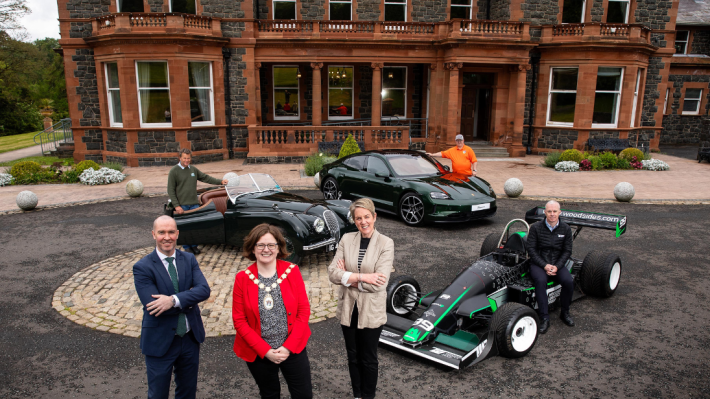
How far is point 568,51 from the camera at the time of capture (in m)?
20.8

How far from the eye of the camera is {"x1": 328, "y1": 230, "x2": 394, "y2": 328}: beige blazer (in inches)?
148

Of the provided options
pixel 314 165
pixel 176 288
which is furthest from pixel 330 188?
pixel 176 288

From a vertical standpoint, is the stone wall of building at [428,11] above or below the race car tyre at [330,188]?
above

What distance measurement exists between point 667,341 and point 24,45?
141ft

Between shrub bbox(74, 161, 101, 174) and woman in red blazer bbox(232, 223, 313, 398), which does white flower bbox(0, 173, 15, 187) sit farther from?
woman in red blazer bbox(232, 223, 313, 398)

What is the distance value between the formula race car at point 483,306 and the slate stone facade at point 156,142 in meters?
15.8

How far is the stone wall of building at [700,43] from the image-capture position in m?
27.4

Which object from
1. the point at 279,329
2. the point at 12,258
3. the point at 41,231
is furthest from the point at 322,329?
the point at 41,231

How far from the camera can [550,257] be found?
5625 millimetres

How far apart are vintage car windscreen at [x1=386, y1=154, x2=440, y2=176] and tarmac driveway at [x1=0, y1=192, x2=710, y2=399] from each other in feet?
8.10

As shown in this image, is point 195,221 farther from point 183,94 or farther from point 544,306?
point 183,94

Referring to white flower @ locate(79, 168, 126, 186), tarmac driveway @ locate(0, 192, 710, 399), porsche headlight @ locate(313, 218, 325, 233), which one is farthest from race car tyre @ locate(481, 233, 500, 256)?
white flower @ locate(79, 168, 126, 186)

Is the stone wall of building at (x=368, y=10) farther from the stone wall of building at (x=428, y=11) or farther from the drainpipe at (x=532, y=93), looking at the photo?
the drainpipe at (x=532, y=93)

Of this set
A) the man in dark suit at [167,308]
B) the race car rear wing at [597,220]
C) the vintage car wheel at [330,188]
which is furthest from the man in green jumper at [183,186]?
the race car rear wing at [597,220]
